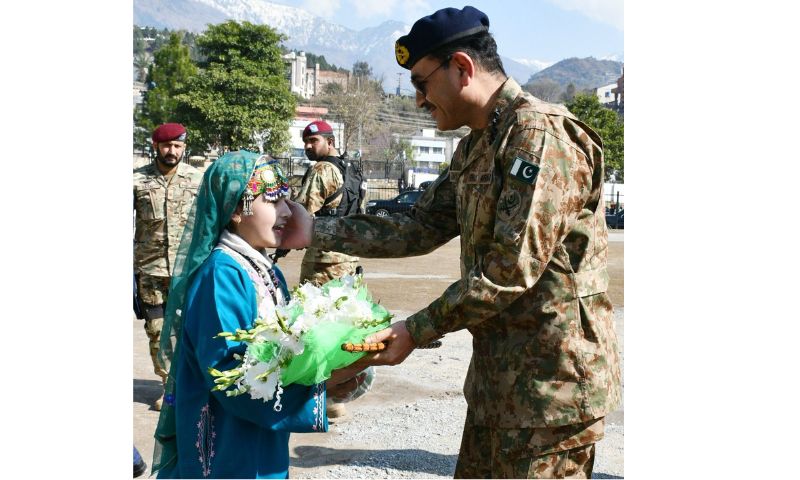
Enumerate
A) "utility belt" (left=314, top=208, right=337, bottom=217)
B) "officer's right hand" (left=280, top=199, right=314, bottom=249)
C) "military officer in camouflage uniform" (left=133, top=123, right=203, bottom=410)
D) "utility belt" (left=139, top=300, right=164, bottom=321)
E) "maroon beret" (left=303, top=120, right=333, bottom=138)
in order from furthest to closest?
"maroon beret" (left=303, top=120, right=333, bottom=138) < "utility belt" (left=314, top=208, right=337, bottom=217) < "military officer in camouflage uniform" (left=133, top=123, right=203, bottom=410) < "utility belt" (left=139, top=300, right=164, bottom=321) < "officer's right hand" (left=280, top=199, right=314, bottom=249)

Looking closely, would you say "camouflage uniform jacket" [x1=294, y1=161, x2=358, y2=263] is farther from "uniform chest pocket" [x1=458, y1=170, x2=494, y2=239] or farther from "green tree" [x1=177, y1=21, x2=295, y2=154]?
"green tree" [x1=177, y1=21, x2=295, y2=154]

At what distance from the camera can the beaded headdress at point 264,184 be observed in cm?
303

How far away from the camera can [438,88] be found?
3082 mm

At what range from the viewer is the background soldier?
7523 millimetres

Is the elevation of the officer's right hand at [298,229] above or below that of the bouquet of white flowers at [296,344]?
above

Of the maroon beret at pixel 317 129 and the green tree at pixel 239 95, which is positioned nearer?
the maroon beret at pixel 317 129

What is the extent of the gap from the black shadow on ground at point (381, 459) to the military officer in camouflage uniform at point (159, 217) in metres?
2.31

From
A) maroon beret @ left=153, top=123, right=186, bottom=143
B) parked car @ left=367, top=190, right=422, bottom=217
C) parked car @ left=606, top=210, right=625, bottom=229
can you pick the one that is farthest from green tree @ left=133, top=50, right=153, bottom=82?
maroon beret @ left=153, top=123, right=186, bottom=143

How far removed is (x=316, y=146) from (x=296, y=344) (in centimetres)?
578

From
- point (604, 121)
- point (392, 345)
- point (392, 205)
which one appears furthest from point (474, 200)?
point (604, 121)

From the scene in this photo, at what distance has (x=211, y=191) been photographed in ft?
9.84

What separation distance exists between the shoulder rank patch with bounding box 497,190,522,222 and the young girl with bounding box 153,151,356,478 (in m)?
0.88

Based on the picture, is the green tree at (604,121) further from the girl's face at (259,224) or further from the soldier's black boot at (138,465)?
the girl's face at (259,224)

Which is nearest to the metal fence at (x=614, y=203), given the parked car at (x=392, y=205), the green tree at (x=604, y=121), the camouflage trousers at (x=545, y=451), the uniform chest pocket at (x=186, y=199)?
the green tree at (x=604, y=121)
